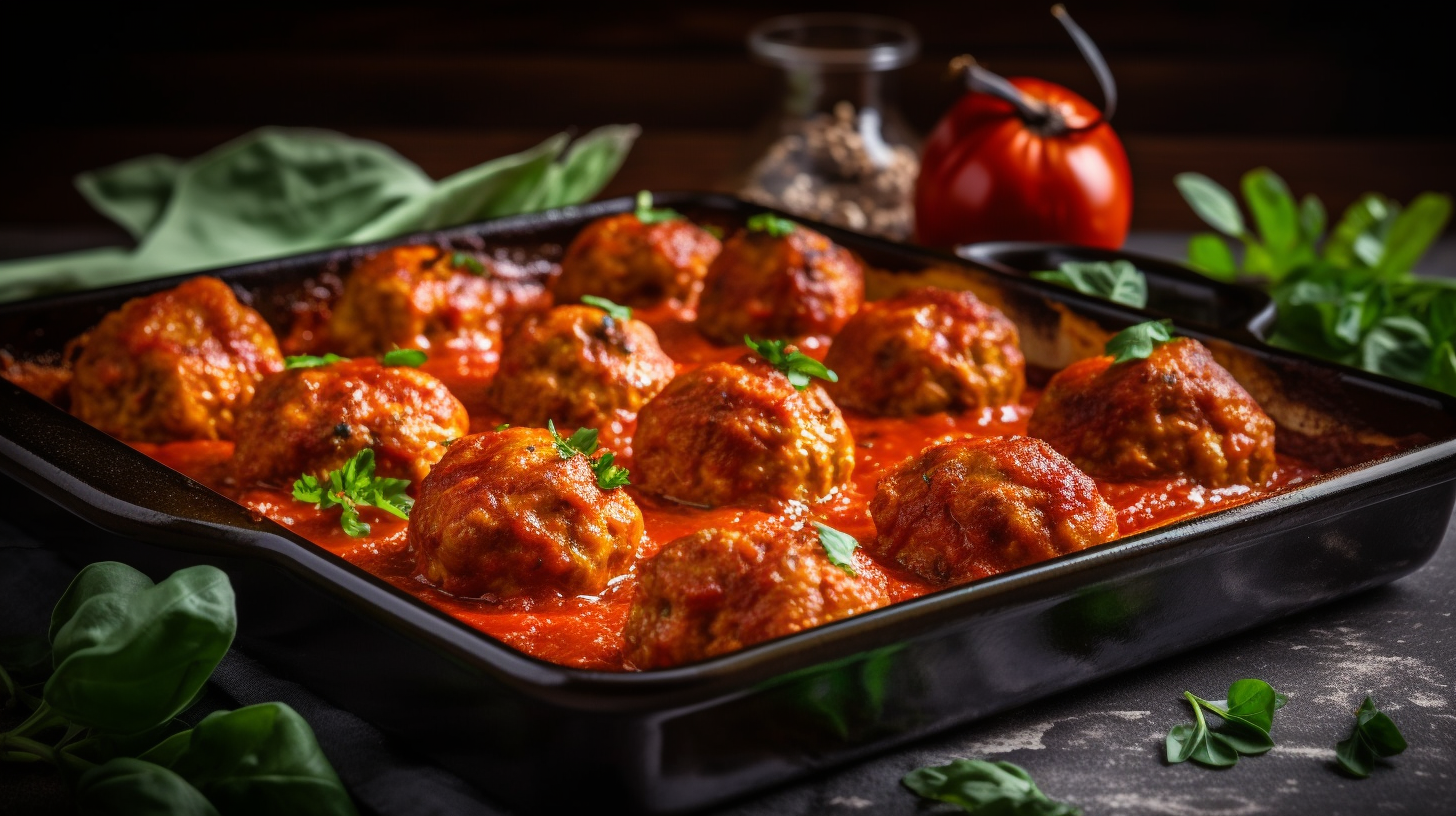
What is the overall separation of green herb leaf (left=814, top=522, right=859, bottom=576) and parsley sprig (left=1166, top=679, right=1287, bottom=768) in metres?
0.54

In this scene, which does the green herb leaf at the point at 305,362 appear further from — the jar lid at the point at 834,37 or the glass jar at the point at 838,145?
the jar lid at the point at 834,37

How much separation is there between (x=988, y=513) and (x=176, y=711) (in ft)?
4.23

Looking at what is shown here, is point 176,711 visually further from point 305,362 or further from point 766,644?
point 305,362

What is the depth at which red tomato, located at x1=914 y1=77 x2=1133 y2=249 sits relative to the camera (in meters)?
4.68

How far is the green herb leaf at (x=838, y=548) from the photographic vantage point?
234 cm

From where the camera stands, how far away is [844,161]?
5770mm

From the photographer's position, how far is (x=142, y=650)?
2.04 meters

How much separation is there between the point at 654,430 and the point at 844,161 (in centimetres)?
289

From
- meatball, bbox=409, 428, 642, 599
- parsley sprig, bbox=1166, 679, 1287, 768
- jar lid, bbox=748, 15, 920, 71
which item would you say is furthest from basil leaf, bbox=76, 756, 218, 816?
jar lid, bbox=748, 15, 920, 71

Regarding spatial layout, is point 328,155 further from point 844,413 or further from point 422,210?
point 844,413

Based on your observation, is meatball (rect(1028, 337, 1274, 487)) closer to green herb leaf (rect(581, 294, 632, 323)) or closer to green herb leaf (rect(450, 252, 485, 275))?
green herb leaf (rect(581, 294, 632, 323))

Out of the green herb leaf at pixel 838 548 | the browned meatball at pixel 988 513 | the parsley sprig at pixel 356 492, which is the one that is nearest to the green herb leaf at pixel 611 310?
the parsley sprig at pixel 356 492

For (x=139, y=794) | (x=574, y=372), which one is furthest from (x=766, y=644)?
(x=574, y=372)

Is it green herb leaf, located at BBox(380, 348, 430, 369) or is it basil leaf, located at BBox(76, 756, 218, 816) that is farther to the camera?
green herb leaf, located at BBox(380, 348, 430, 369)
